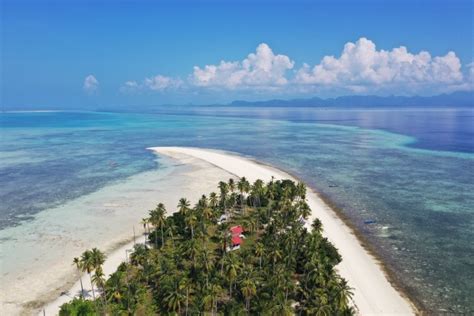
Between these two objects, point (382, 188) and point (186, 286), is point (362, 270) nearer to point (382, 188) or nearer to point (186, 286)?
point (186, 286)

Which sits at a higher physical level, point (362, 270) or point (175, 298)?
point (175, 298)

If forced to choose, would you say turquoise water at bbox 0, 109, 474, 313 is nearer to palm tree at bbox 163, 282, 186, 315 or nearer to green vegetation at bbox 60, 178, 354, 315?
green vegetation at bbox 60, 178, 354, 315

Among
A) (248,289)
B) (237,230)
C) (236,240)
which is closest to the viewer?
(248,289)

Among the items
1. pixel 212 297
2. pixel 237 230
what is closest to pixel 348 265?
pixel 237 230

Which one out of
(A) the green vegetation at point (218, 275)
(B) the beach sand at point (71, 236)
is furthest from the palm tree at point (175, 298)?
(B) the beach sand at point (71, 236)

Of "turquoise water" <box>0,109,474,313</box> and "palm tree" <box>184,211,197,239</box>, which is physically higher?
"palm tree" <box>184,211,197,239</box>

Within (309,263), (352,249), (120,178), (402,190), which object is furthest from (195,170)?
(309,263)

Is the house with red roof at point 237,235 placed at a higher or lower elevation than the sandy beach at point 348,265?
higher

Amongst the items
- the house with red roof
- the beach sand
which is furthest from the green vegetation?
the beach sand

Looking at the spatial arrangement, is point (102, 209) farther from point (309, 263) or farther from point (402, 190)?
point (402, 190)

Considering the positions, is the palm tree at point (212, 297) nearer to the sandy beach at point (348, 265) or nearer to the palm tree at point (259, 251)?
the palm tree at point (259, 251)
